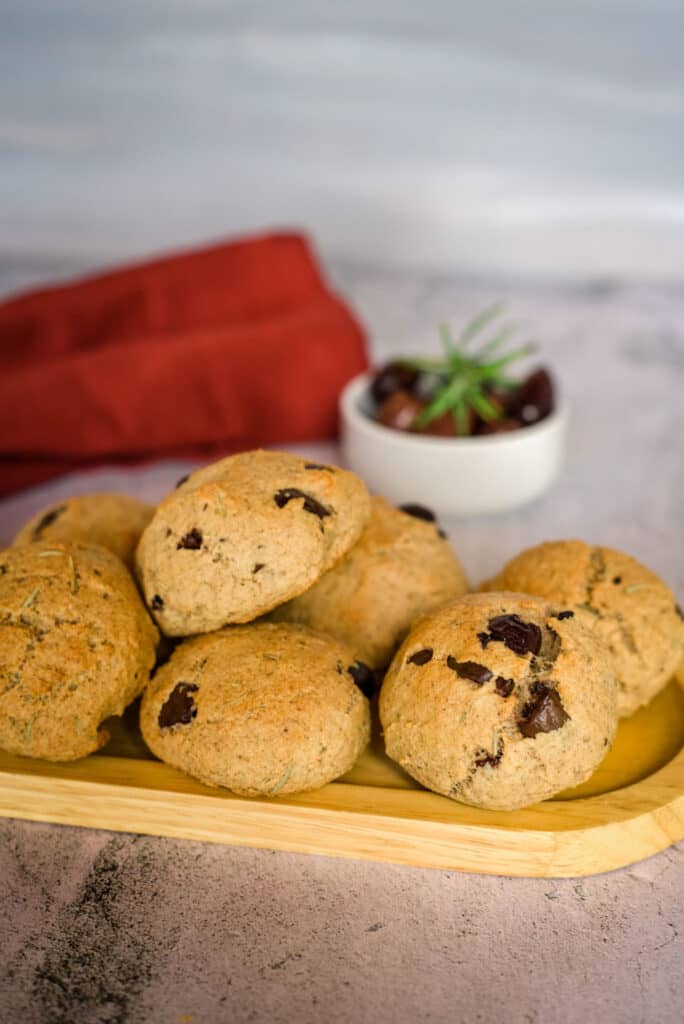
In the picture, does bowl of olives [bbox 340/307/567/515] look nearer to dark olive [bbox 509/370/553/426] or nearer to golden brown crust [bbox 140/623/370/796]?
dark olive [bbox 509/370/553/426]

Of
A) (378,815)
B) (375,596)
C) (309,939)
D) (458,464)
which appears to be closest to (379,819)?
(378,815)

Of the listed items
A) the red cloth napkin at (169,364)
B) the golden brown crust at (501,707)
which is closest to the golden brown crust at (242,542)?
the golden brown crust at (501,707)

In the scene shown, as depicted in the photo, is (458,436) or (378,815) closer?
(378,815)

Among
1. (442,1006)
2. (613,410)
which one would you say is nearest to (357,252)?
(613,410)

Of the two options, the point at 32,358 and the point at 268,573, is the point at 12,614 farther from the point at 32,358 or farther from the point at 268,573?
the point at 32,358

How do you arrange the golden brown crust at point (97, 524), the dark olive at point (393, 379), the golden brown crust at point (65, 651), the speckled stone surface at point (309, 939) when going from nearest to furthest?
1. the speckled stone surface at point (309, 939)
2. the golden brown crust at point (65, 651)
3. the golden brown crust at point (97, 524)
4. the dark olive at point (393, 379)

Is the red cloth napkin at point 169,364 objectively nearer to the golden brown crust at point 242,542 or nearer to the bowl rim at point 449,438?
the bowl rim at point 449,438

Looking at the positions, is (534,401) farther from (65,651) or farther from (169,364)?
→ (65,651)

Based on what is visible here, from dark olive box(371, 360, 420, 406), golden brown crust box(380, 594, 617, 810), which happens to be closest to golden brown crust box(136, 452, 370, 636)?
golden brown crust box(380, 594, 617, 810)

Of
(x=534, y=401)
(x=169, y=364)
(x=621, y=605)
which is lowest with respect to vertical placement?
(x=169, y=364)
